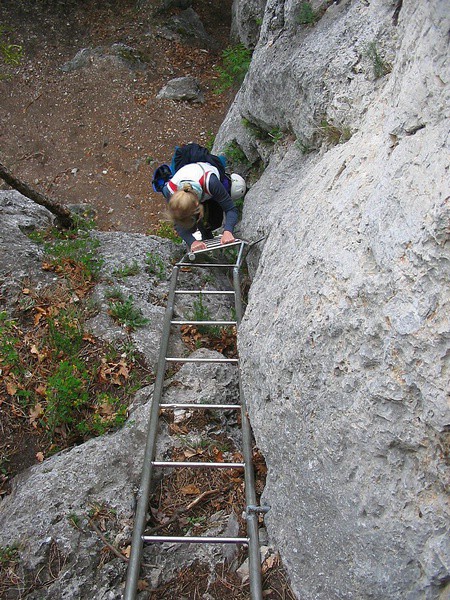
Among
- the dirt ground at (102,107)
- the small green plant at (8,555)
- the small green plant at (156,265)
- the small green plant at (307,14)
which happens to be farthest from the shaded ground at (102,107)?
the small green plant at (8,555)

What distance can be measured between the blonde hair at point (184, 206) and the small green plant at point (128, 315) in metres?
0.92

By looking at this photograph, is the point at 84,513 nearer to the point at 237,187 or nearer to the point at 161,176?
the point at 161,176

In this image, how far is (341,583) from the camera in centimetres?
258

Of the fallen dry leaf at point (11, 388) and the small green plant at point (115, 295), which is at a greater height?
the small green plant at point (115, 295)

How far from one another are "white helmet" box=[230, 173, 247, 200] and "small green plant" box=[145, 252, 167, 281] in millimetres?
1139

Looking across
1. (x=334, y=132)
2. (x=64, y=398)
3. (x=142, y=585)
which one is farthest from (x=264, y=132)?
(x=142, y=585)

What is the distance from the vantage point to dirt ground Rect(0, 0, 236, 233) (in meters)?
8.66

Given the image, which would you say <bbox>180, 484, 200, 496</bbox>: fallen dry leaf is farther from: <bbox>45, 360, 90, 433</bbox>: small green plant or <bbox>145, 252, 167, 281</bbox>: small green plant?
<bbox>145, 252, 167, 281</bbox>: small green plant

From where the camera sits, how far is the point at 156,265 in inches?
224

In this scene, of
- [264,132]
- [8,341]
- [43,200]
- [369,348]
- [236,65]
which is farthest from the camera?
[236,65]

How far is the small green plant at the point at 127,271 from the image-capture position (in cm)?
548

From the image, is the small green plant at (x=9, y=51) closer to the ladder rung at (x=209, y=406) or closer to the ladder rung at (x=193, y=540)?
the ladder rung at (x=209, y=406)

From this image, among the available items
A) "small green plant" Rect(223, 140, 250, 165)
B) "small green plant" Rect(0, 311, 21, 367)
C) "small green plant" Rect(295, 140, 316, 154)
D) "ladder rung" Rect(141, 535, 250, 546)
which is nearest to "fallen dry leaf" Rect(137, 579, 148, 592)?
"ladder rung" Rect(141, 535, 250, 546)

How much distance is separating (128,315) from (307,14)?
11.2 feet
